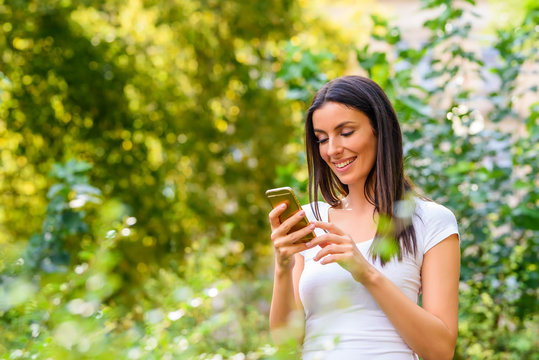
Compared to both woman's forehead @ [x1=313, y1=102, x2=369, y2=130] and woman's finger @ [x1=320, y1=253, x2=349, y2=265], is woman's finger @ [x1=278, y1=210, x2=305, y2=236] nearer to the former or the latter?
woman's finger @ [x1=320, y1=253, x2=349, y2=265]

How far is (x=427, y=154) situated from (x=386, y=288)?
78.7 inches

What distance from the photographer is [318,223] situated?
1583mm

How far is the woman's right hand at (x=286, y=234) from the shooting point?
1.67m

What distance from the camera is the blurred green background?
3.49m

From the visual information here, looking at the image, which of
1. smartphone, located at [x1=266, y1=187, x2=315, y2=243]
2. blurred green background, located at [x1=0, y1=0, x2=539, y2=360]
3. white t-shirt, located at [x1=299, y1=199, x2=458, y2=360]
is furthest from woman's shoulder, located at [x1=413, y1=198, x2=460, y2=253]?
blurred green background, located at [x1=0, y1=0, x2=539, y2=360]

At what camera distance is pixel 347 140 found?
1.86 metres

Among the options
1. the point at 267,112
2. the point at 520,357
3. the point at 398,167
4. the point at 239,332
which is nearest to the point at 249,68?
the point at 267,112

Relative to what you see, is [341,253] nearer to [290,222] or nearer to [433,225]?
[290,222]

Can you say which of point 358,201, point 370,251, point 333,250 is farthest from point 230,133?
point 333,250

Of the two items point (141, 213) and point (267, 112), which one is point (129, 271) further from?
point (267, 112)

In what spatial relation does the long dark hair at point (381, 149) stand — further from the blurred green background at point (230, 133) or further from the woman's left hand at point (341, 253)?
the blurred green background at point (230, 133)

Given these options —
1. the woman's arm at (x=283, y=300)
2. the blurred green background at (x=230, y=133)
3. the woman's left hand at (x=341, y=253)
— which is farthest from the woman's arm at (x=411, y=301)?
the blurred green background at (x=230, y=133)

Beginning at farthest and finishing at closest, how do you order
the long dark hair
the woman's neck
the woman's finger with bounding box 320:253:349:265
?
the woman's neck → the long dark hair → the woman's finger with bounding box 320:253:349:265

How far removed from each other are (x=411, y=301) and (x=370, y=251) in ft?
0.77
